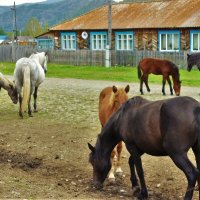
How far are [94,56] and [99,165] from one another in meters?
35.5

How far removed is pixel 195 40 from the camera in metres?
41.9

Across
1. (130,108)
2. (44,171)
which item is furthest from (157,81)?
(130,108)

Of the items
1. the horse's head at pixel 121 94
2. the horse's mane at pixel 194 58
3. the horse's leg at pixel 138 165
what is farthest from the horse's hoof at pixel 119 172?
the horse's mane at pixel 194 58

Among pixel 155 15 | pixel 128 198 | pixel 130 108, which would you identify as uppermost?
pixel 155 15

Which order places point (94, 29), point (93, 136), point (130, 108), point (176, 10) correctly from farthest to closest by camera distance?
point (94, 29)
point (176, 10)
point (93, 136)
point (130, 108)

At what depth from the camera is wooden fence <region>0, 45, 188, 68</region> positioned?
38.7 metres

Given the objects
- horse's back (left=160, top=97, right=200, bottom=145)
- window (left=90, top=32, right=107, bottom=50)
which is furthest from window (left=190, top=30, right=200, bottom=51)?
horse's back (left=160, top=97, right=200, bottom=145)

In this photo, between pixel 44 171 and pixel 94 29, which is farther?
pixel 94 29

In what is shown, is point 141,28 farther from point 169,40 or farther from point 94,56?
point 94,56

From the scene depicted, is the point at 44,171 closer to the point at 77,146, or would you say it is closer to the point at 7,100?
the point at 77,146

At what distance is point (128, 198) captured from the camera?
8.98 m

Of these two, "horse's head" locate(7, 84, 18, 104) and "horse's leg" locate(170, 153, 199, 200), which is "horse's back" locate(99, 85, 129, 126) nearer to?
"horse's leg" locate(170, 153, 199, 200)

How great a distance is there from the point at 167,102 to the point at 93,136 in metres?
A: 5.97

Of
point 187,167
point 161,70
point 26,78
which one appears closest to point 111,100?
point 187,167
